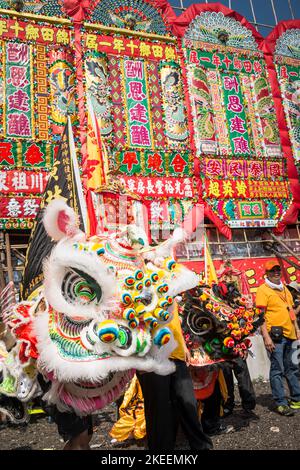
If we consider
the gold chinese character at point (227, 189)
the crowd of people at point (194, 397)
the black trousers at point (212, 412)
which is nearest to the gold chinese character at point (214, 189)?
the gold chinese character at point (227, 189)

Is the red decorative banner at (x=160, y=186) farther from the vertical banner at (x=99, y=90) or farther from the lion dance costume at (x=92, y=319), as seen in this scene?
the lion dance costume at (x=92, y=319)

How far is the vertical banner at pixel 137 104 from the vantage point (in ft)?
29.0

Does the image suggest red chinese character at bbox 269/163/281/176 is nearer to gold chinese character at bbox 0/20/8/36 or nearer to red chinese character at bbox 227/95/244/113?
red chinese character at bbox 227/95/244/113

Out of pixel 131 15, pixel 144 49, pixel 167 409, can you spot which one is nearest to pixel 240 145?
pixel 144 49

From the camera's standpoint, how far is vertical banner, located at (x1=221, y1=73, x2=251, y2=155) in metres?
9.62

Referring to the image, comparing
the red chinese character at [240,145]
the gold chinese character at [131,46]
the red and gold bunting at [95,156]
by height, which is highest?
the gold chinese character at [131,46]

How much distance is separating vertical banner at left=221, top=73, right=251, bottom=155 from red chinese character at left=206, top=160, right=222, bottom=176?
0.55 meters

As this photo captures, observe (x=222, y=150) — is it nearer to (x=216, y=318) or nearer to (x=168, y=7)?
(x=168, y=7)

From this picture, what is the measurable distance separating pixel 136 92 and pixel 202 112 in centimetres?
149

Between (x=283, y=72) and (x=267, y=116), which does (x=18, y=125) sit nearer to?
(x=267, y=116)

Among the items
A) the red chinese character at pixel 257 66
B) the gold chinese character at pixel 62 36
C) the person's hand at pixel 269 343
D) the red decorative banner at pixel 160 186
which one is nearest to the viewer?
the person's hand at pixel 269 343

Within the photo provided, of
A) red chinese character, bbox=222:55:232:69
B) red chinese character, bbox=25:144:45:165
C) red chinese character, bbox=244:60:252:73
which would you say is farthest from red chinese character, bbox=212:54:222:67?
red chinese character, bbox=25:144:45:165

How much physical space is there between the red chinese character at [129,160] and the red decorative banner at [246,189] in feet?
5.23

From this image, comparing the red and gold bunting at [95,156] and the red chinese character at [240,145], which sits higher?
the red chinese character at [240,145]
